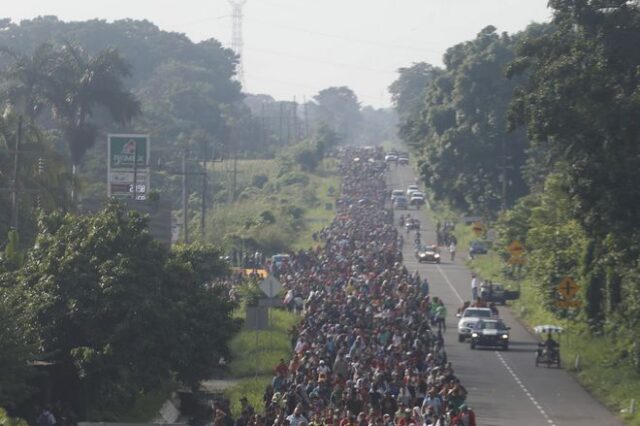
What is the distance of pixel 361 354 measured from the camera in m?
37.3

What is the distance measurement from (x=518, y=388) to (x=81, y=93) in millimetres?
36739

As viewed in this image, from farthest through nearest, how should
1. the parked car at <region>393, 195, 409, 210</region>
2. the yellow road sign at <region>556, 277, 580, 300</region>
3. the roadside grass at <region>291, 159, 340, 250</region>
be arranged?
1. the parked car at <region>393, 195, 409, 210</region>
2. the roadside grass at <region>291, 159, 340, 250</region>
3. the yellow road sign at <region>556, 277, 580, 300</region>

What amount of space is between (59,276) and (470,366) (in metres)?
17.7

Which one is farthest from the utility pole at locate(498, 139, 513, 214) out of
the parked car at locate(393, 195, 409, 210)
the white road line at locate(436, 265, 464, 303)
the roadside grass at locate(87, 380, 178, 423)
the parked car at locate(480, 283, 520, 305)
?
the roadside grass at locate(87, 380, 178, 423)

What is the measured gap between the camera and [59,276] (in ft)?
101

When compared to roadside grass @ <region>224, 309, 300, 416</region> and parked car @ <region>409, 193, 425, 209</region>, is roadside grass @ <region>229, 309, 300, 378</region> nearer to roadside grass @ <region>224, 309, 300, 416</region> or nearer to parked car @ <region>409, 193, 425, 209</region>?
roadside grass @ <region>224, 309, 300, 416</region>

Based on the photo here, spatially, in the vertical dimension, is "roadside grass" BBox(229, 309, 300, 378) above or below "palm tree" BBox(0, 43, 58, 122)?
below

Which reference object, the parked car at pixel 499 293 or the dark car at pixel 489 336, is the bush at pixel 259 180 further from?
the dark car at pixel 489 336

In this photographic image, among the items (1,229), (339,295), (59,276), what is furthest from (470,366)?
(59,276)

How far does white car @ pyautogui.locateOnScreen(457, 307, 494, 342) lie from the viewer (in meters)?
51.4

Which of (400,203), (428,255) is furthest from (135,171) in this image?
(400,203)

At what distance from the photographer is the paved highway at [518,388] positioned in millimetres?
35281

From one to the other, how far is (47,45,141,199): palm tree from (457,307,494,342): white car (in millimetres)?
25180

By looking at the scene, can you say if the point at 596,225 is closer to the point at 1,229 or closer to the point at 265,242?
the point at 1,229
